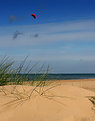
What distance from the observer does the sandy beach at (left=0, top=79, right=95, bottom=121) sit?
88.0 inches

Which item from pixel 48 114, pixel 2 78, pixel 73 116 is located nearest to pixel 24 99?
pixel 48 114

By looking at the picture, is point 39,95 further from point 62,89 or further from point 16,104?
point 62,89

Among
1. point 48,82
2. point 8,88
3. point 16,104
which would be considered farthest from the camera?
point 48,82

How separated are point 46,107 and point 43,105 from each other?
53 millimetres

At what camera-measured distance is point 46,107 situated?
238 cm

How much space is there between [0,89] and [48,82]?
153 centimetres

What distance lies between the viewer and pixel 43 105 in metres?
2.41

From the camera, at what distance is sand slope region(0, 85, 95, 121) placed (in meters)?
2.22

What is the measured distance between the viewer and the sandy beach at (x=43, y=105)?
2234 millimetres

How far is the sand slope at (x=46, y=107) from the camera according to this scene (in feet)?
7.29

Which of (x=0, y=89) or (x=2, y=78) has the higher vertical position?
(x=2, y=78)

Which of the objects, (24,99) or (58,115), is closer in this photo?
(58,115)

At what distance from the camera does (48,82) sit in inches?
169

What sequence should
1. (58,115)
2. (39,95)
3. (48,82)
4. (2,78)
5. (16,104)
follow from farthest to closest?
(48,82) < (2,78) < (39,95) < (16,104) < (58,115)
